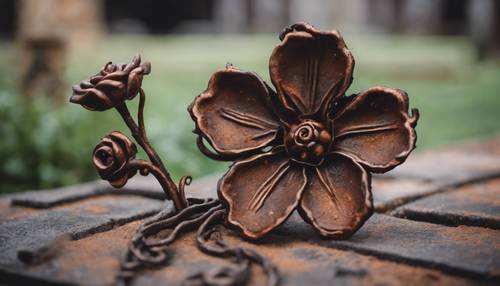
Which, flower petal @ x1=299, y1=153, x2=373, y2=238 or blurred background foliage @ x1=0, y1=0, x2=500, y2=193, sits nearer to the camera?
flower petal @ x1=299, y1=153, x2=373, y2=238

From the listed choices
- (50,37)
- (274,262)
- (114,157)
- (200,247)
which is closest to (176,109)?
(50,37)

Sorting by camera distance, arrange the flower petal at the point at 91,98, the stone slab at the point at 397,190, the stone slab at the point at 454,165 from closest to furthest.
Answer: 1. the flower petal at the point at 91,98
2. the stone slab at the point at 397,190
3. the stone slab at the point at 454,165

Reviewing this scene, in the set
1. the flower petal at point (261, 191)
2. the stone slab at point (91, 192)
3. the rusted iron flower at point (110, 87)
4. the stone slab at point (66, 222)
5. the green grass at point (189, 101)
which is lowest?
the green grass at point (189, 101)

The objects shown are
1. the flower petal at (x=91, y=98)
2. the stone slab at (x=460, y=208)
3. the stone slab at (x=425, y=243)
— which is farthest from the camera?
the stone slab at (x=460, y=208)

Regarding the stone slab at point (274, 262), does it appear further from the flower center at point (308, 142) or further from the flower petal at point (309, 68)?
the flower petal at point (309, 68)

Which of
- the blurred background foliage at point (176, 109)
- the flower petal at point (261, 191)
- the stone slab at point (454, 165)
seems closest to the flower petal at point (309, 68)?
the flower petal at point (261, 191)

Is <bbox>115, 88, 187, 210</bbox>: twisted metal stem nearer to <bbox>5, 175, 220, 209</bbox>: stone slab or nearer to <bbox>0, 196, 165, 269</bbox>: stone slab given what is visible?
<bbox>0, 196, 165, 269</bbox>: stone slab

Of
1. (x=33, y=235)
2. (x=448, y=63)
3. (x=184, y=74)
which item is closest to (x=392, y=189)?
(x=33, y=235)

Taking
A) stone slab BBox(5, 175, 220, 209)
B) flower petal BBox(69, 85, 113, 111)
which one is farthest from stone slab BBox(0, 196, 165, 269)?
flower petal BBox(69, 85, 113, 111)
